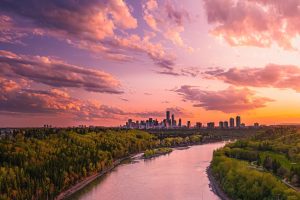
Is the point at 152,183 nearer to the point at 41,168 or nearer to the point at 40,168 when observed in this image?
the point at 41,168

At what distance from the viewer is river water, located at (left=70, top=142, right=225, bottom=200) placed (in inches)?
4124

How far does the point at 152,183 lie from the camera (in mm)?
125000

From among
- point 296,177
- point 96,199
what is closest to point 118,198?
point 96,199

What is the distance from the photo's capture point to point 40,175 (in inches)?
4001

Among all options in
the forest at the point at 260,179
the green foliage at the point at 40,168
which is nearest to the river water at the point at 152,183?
the green foliage at the point at 40,168

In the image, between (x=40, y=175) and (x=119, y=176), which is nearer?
(x=40, y=175)

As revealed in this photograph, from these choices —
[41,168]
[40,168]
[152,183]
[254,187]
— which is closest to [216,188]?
[152,183]

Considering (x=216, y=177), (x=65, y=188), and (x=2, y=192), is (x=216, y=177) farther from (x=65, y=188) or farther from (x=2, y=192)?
(x=2, y=192)

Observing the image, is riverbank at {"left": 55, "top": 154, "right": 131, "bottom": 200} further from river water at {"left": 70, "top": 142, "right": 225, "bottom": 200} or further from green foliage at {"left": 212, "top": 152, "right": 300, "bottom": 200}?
green foliage at {"left": 212, "top": 152, "right": 300, "bottom": 200}

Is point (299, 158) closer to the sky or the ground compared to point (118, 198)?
closer to the sky

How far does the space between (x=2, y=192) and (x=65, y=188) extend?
2066cm

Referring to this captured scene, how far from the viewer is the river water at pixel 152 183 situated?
4124 inches

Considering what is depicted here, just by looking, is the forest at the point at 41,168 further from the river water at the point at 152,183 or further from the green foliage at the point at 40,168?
the river water at the point at 152,183

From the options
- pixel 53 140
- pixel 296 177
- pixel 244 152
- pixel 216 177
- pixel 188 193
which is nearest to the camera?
pixel 296 177
